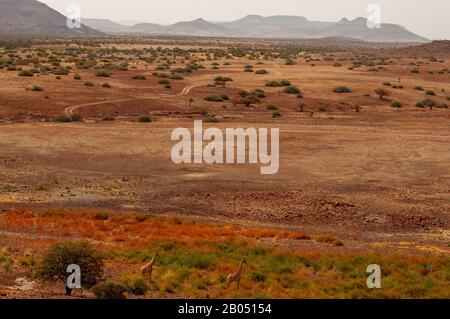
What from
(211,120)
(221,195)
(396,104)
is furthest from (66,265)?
(396,104)

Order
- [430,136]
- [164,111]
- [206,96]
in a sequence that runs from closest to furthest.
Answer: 1. [430,136]
2. [164,111]
3. [206,96]

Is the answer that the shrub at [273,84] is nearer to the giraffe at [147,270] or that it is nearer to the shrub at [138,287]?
the giraffe at [147,270]

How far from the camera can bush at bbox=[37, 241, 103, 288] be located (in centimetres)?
1706

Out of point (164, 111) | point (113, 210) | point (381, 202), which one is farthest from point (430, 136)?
point (113, 210)

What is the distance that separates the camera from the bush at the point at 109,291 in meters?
15.5

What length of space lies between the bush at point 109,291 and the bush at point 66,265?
141 cm

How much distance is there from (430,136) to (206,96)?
83.1 ft

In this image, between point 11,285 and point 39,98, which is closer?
point 11,285

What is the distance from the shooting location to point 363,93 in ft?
242

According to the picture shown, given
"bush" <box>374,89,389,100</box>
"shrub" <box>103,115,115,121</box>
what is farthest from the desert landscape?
"bush" <box>374,89,389,100</box>

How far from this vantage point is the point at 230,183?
108 ft

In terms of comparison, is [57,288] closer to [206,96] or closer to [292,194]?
[292,194]

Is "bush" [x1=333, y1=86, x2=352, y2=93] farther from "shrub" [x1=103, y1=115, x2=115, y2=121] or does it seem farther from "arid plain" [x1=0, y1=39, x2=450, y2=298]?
"shrub" [x1=103, y1=115, x2=115, y2=121]

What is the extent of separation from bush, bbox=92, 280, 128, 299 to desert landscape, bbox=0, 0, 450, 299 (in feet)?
0.25
